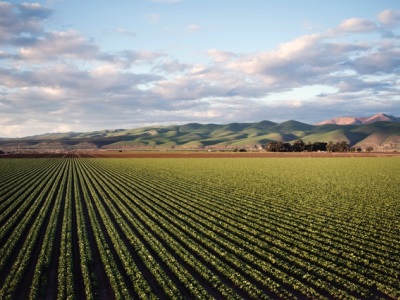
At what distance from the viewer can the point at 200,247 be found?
61.4 ft

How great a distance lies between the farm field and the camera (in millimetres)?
14102

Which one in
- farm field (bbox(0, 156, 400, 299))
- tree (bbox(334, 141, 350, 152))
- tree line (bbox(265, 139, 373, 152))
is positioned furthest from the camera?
tree line (bbox(265, 139, 373, 152))

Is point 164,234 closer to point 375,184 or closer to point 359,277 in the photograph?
point 359,277

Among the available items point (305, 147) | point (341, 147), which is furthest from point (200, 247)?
point (305, 147)

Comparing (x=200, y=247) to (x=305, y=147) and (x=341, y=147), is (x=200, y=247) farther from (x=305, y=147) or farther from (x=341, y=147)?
(x=305, y=147)

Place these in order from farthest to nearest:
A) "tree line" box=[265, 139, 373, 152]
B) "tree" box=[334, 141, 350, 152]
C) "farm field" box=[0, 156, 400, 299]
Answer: "tree line" box=[265, 139, 373, 152] < "tree" box=[334, 141, 350, 152] < "farm field" box=[0, 156, 400, 299]

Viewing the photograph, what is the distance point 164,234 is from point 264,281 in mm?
8690

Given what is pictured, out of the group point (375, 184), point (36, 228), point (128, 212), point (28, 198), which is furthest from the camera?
point (375, 184)

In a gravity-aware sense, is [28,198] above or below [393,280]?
above

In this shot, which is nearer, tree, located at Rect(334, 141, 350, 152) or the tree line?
tree, located at Rect(334, 141, 350, 152)

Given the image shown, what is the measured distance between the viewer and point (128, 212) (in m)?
28.0

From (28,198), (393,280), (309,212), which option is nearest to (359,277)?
(393,280)

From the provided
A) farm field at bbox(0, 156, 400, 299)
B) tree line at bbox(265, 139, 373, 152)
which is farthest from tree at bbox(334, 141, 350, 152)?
farm field at bbox(0, 156, 400, 299)

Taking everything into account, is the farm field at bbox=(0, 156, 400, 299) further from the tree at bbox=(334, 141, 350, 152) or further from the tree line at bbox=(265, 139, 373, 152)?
the tree at bbox=(334, 141, 350, 152)
